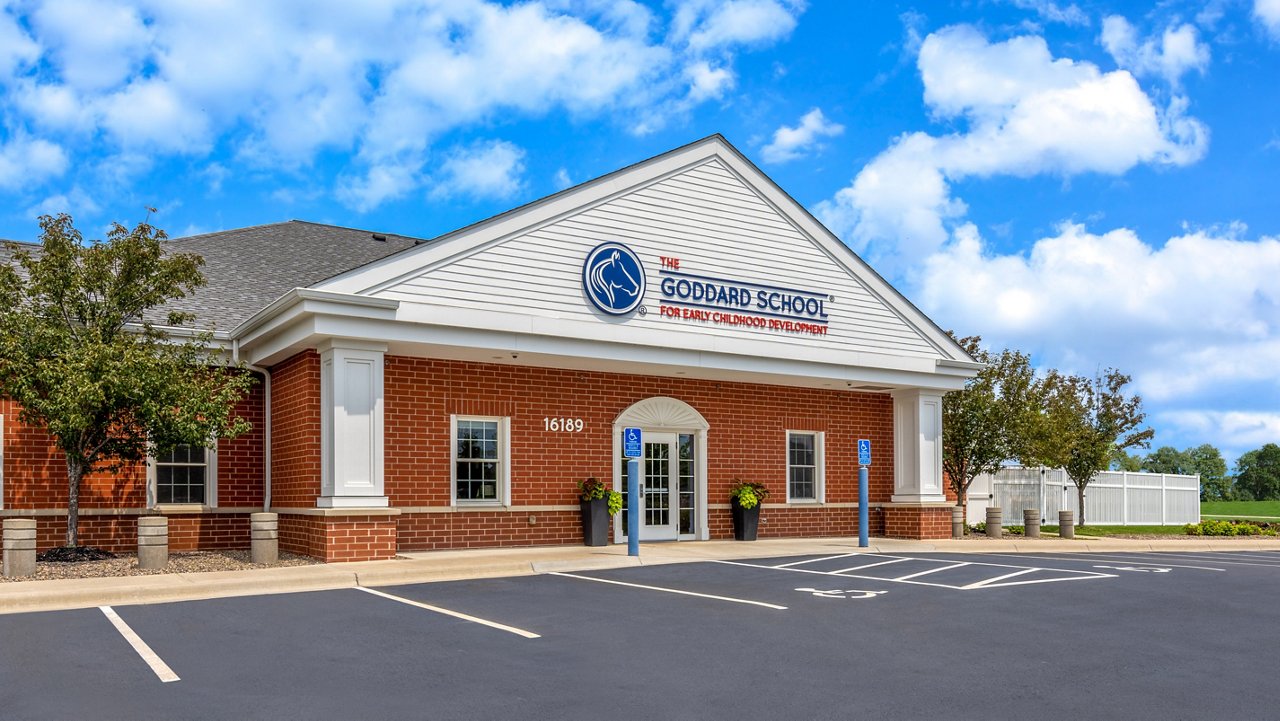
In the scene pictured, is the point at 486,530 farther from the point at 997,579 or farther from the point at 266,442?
the point at 997,579

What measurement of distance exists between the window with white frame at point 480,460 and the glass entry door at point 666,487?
2.70m

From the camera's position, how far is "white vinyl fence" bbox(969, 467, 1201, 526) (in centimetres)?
3409

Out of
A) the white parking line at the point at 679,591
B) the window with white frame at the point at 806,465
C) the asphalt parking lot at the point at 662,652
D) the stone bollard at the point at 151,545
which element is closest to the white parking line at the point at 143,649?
the asphalt parking lot at the point at 662,652

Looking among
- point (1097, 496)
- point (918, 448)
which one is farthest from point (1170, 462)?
point (918, 448)

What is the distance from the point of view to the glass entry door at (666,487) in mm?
21234

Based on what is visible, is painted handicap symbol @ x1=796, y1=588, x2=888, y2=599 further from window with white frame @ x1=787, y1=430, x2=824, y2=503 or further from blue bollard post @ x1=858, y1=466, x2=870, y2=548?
window with white frame @ x1=787, y1=430, x2=824, y2=503

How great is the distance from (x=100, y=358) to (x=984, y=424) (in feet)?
66.8

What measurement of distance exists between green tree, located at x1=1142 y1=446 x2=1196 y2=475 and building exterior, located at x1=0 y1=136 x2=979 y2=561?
100.0 m

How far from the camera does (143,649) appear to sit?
9.37m

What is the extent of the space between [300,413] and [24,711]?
34.9 ft

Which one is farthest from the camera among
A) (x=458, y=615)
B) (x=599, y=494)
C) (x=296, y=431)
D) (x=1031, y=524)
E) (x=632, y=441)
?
(x=1031, y=524)

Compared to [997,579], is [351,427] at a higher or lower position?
higher

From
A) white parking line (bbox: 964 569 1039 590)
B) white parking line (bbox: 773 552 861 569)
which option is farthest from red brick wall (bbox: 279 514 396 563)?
white parking line (bbox: 964 569 1039 590)

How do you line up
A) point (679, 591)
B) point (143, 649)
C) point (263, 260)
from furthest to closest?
point (263, 260) → point (679, 591) → point (143, 649)
